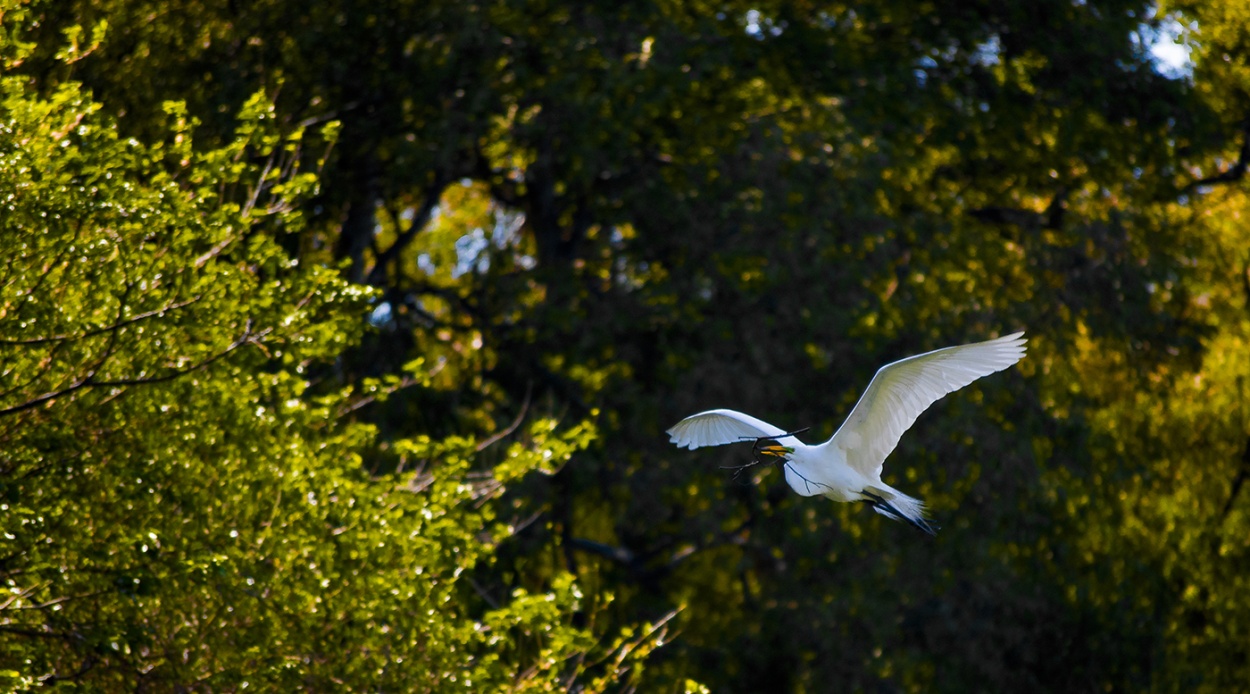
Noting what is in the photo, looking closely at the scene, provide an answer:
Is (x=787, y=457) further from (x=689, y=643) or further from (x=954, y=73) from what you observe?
(x=954, y=73)

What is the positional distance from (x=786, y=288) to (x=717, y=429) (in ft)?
30.4

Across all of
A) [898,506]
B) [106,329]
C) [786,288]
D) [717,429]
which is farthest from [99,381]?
[786,288]

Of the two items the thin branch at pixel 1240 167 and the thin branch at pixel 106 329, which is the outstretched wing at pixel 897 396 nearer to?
the thin branch at pixel 106 329

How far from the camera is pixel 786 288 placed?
730 inches

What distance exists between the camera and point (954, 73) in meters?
20.9

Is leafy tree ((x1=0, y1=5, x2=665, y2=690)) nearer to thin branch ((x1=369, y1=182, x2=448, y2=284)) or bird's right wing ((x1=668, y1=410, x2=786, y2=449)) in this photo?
bird's right wing ((x1=668, y1=410, x2=786, y2=449))

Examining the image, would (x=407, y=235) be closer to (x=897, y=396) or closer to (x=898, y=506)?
(x=897, y=396)

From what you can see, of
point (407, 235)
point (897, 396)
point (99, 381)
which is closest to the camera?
point (897, 396)

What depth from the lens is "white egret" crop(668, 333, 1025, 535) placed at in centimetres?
844

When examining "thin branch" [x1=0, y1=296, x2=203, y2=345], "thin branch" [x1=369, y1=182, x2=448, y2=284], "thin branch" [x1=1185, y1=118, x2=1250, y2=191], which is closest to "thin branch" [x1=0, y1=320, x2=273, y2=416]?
"thin branch" [x1=0, y1=296, x2=203, y2=345]

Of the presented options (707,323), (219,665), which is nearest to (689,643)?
(707,323)

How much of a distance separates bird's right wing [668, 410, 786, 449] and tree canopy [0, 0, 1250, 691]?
3461 mm

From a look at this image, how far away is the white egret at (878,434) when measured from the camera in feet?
27.7

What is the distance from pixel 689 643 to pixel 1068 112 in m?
8.20
